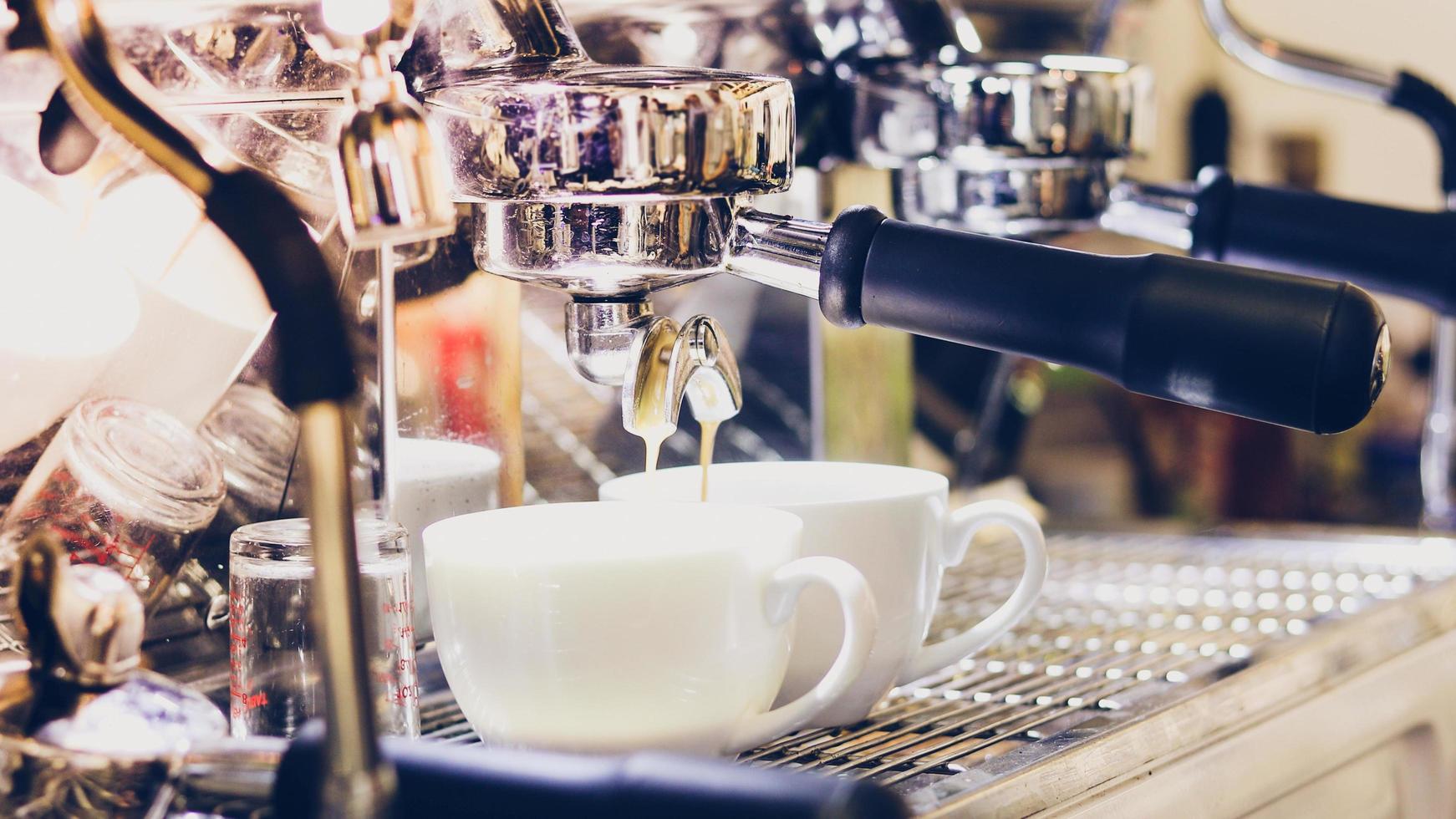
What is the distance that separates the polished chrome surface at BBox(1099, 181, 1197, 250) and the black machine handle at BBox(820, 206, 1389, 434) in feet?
0.75

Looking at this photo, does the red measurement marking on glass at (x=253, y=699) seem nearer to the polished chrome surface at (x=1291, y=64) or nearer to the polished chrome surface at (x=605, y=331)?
the polished chrome surface at (x=605, y=331)

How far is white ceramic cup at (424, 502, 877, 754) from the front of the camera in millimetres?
362

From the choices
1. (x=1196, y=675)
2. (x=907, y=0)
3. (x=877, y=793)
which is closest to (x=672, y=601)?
(x=877, y=793)

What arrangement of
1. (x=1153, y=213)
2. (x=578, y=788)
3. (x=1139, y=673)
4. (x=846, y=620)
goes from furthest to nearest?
(x=1153, y=213) → (x=1139, y=673) → (x=846, y=620) → (x=578, y=788)

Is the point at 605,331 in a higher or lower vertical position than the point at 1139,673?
higher

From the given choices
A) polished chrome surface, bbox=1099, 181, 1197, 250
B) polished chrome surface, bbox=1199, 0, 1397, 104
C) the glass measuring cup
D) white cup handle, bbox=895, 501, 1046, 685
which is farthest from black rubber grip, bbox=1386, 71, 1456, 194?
the glass measuring cup

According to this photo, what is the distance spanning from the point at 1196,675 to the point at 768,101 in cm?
25

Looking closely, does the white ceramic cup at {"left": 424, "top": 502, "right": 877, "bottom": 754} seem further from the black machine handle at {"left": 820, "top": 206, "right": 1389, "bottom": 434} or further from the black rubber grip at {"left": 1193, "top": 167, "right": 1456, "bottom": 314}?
the black rubber grip at {"left": 1193, "top": 167, "right": 1456, "bottom": 314}

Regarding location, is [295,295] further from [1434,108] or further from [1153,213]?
[1434,108]

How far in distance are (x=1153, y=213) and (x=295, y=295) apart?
41cm

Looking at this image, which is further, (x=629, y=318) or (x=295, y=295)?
(x=629, y=318)

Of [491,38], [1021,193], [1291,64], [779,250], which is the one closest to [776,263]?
[779,250]

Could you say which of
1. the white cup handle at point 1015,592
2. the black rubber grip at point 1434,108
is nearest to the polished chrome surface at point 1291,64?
the black rubber grip at point 1434,108

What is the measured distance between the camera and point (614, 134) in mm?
368
